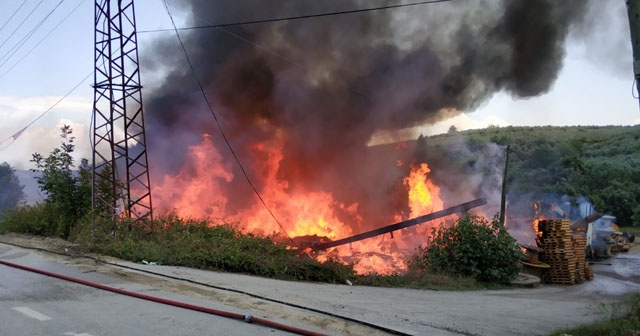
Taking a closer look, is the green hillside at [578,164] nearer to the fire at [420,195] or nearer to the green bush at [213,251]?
the fire at [420,195]

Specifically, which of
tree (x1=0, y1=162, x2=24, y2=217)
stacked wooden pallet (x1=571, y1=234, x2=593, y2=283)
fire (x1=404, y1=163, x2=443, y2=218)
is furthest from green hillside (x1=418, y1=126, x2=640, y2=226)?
tree (x1=0, y1=162, x2=24, y2=217)

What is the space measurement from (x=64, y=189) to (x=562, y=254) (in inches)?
637

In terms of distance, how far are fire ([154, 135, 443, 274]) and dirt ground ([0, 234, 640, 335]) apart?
25.0ft

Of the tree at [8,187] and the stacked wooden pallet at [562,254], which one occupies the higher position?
the tree at [8,187]

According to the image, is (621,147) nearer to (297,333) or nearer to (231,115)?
(231,115)

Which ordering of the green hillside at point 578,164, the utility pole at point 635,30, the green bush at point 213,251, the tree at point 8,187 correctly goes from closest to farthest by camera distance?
the utility pole at point 635,30, the green bush at point 213,251, the green hillside at point 578,164, the tree at point 8,187

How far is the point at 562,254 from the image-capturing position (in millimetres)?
13578

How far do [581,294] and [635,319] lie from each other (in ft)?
23.4

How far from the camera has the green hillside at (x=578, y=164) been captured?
29.0 metres

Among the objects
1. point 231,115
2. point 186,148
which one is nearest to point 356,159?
point 231,115

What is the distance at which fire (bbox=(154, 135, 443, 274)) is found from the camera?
18.3 metres

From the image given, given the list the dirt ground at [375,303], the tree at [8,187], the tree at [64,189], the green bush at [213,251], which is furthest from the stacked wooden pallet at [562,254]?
the tree at [8,187]

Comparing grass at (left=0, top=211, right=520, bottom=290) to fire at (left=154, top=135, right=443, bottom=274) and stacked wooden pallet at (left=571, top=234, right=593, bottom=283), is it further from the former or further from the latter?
fire at (left=154, top=135, right=443, bottom=274)

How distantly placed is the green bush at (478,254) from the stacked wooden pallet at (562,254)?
2.77 m
